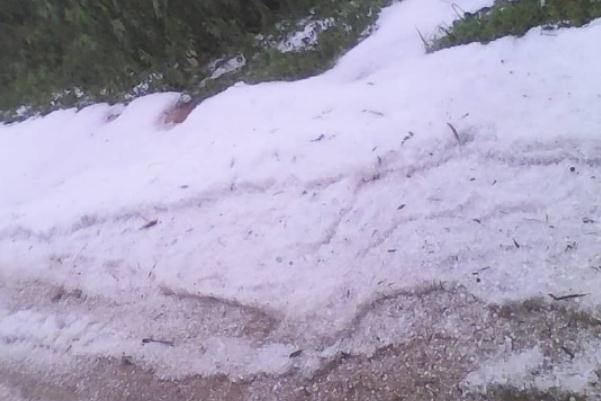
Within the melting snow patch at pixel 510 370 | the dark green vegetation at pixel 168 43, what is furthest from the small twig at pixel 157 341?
the dark green vegetation at pixel 168 43

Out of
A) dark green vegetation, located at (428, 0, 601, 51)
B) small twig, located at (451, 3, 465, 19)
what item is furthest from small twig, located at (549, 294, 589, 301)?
small twig, located at (451, 3, 465, 19)

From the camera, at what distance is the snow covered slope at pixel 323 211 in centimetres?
356

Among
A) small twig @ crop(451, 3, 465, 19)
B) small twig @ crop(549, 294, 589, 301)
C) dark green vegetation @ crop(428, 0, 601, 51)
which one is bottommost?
small twig @ crop(549, 294, 589, 301)

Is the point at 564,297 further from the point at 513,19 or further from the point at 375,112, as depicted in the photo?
the point at 513,19

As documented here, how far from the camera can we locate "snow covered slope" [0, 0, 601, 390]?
356cm

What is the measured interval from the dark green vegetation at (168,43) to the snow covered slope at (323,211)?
37 cm

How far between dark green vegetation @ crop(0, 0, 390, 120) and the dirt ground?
8.21ft

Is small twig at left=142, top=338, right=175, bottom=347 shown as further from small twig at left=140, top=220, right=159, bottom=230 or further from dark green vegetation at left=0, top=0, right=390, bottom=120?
dark green vegetation at left=0, top=0, right=390, bottom=120

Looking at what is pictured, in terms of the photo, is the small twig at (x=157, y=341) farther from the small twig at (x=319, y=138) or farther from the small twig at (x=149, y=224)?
the small twig at (x=319, y=138)

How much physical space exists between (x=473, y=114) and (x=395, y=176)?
0.58 metres

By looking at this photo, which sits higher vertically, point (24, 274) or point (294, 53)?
point (294, 53)

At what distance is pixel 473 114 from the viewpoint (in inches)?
161

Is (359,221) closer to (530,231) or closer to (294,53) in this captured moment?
(530,231)

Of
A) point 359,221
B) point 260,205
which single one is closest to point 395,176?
point 359,221
